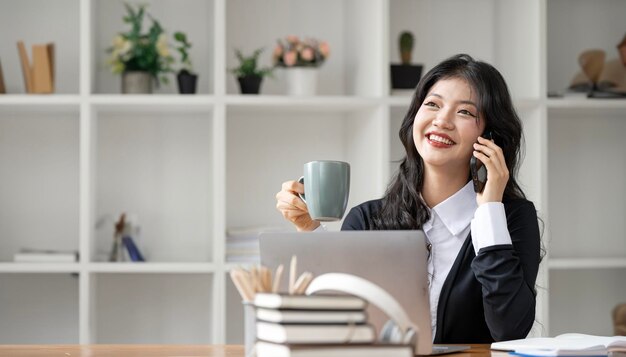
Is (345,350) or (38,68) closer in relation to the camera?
(345,350)

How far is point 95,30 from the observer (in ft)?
11.4

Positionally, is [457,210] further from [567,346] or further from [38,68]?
[38,68]

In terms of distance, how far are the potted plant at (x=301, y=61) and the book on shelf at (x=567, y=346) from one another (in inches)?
73.2

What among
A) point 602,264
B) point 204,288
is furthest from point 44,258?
point 602,264

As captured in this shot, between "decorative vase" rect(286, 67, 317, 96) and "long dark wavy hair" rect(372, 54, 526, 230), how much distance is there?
3.52 ft

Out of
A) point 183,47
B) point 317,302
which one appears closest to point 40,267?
point 183,47

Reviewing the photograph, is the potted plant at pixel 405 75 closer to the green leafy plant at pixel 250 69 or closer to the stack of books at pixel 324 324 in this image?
the green leafy plant at pixel 250 69

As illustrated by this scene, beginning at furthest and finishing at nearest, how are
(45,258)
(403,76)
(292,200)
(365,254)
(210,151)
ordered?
(210,151) → (403,76) → (45,258) → (292,200) → (365,254)

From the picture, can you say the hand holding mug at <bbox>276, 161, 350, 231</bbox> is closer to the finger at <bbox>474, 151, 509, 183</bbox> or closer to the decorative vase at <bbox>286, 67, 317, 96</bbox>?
the finger at <bbox>474, 151, 509, 183</bbox>

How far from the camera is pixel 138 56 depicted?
3371 mm

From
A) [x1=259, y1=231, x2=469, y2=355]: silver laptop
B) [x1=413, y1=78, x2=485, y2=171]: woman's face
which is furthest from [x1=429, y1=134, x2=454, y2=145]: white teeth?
[x1=259, y1=231, x2=469, y2=355]: silver laptop

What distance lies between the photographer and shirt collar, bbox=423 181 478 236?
7.08 ft

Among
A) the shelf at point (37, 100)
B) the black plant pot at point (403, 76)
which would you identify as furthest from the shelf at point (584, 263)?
the shelf at point (37, 100)

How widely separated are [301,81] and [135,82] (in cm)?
61
